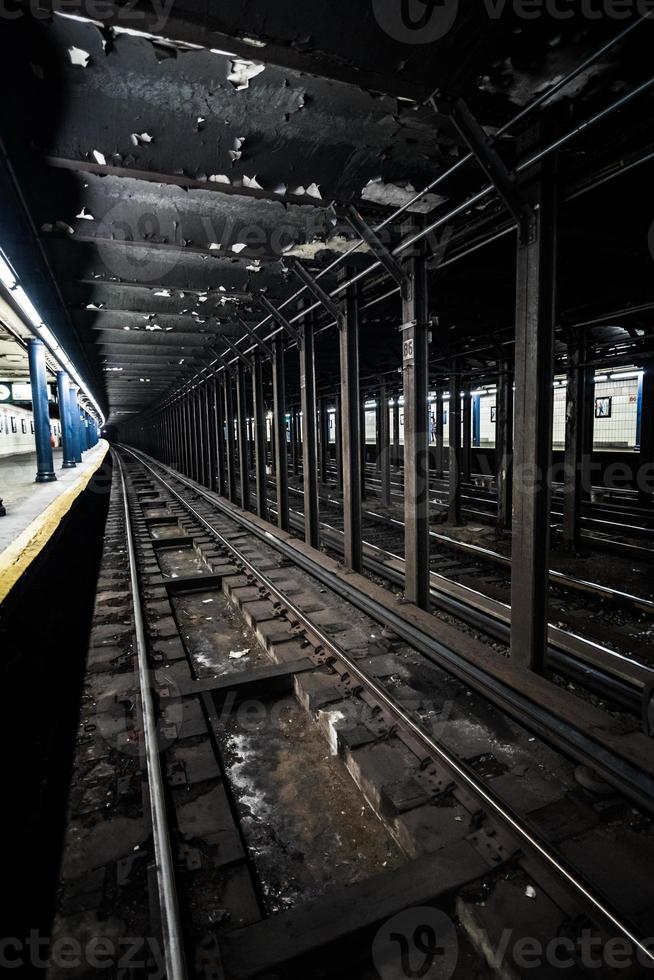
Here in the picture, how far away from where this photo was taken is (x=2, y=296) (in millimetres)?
8633

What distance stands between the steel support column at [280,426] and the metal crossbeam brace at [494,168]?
244 inches

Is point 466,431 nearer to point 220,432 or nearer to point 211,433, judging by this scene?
point 220,432

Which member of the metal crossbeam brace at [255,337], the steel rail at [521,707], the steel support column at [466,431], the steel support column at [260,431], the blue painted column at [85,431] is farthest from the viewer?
the blue painted column at [85,431]

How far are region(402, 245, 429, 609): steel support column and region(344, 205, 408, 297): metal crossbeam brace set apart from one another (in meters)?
0.09

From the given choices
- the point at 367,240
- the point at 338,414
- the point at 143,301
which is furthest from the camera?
the point at 338,414

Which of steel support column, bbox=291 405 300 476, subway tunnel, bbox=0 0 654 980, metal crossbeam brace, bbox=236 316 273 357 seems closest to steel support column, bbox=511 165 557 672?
subway tunnel, bbox=0 0 654 980

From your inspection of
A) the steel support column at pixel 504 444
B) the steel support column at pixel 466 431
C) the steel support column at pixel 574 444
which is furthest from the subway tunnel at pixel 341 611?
the steel support column at pixel 466 431

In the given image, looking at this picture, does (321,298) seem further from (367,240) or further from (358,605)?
(358,605)

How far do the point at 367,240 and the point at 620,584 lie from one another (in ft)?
18.8

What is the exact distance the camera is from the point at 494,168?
11.3 feet

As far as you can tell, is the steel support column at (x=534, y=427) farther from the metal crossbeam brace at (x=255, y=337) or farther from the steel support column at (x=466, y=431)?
the steel support column at (x=466, y=431)

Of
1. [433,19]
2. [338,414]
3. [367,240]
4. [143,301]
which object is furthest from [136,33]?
[338,414]

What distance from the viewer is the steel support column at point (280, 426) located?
9.58 m

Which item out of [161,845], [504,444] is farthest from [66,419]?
[161,845]
